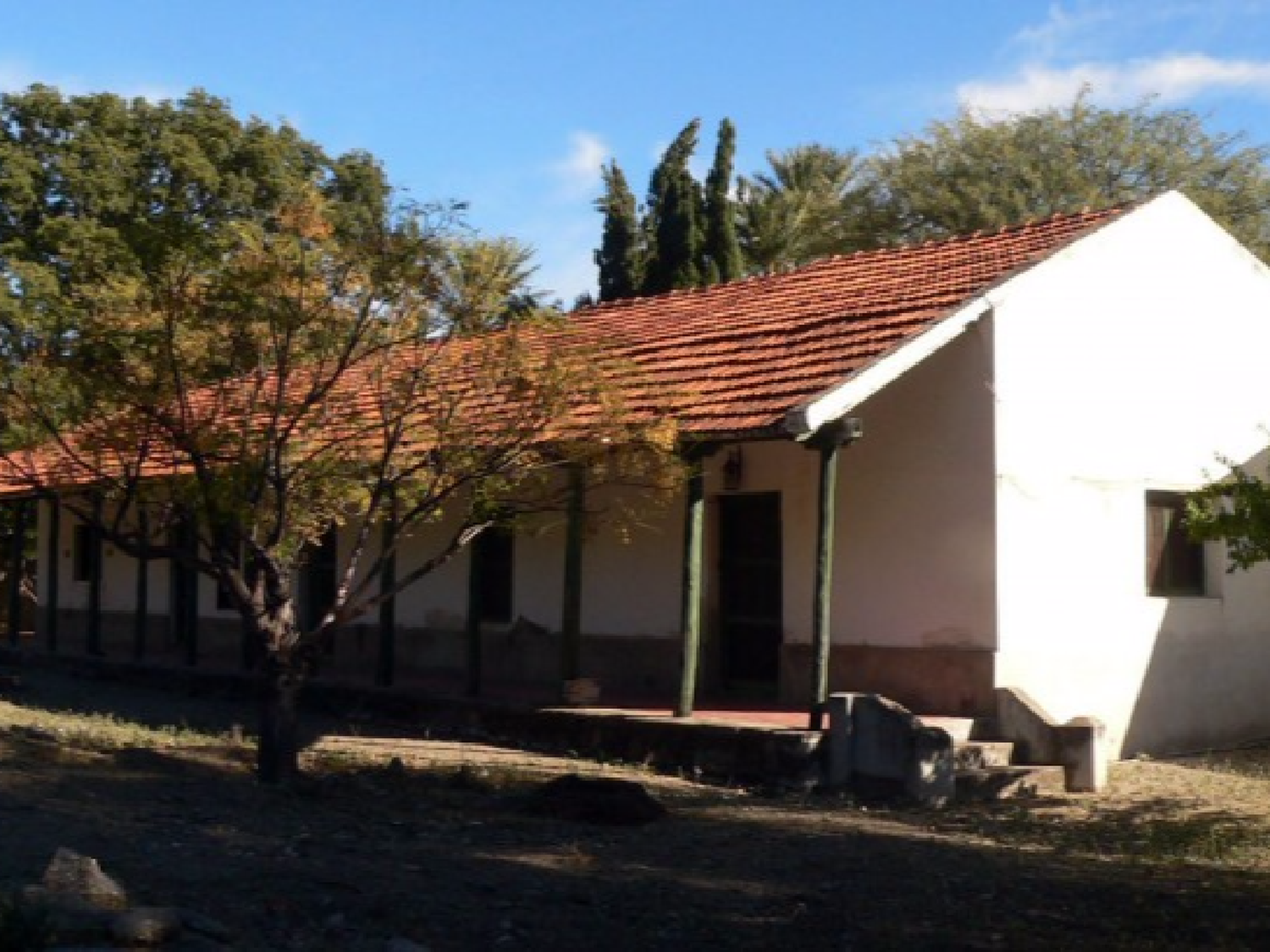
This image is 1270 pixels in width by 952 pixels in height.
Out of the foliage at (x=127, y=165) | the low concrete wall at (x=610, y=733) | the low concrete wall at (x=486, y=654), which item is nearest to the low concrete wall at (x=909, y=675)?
the low concrete wall at (x=486, y=654)

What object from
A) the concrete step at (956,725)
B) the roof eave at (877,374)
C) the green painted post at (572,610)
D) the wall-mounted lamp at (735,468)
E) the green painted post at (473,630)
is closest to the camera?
the roof eave at (877,374)

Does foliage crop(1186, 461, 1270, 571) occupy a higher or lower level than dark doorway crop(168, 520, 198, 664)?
higher

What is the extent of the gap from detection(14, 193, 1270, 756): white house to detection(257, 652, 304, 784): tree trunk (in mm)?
3608

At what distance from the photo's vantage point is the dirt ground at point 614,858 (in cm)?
705

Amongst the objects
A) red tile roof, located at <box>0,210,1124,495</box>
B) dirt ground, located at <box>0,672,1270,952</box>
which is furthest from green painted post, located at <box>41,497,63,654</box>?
dirt ground, located at <box>0,672,1270,952</box>

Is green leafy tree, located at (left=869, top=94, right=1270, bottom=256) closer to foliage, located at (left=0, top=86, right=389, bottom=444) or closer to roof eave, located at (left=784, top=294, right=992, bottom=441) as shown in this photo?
foliage, located at (left=0, top=86, right=389, bottom=444)

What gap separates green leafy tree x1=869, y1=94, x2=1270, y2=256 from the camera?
3180 cm

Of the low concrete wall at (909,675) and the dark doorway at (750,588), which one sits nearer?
the low concrete wall at (909,675)

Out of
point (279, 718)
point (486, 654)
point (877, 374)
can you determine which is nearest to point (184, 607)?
point (486, 654)

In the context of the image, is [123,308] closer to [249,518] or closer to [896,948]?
[249,518]

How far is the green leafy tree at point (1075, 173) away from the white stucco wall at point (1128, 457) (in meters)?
17.1

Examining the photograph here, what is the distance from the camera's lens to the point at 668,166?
26344mm

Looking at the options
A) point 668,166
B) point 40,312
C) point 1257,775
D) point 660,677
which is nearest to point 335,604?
point 40,312

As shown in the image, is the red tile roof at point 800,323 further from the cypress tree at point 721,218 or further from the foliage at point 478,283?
the cypress tree at point 721,218
